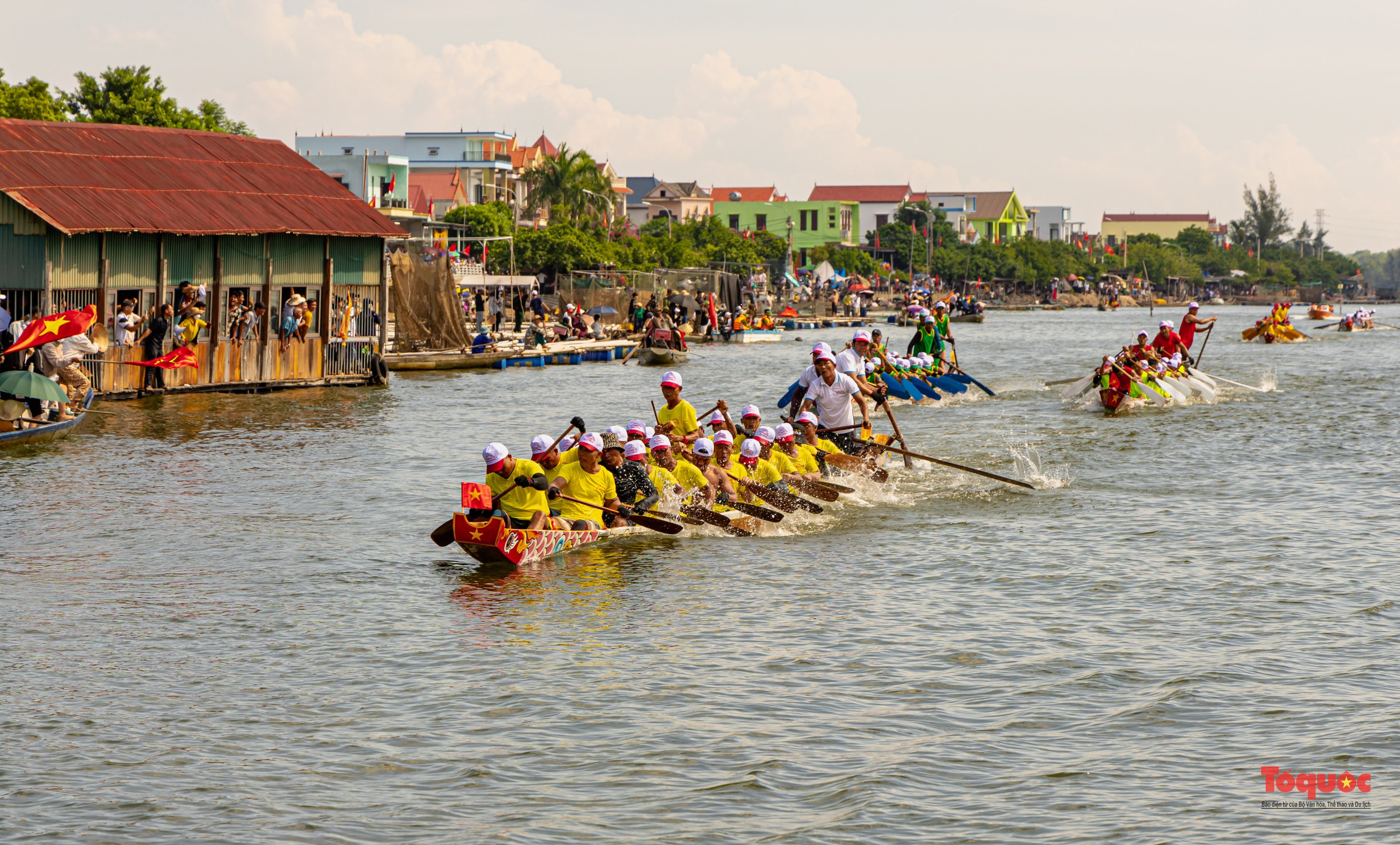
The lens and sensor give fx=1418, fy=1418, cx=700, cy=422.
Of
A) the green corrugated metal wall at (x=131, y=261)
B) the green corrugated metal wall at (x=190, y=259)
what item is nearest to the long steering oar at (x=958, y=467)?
the green corrugated metal wall at (x=131, y=261)

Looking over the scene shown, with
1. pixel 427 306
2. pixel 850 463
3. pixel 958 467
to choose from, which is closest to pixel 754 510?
pixel 850 463

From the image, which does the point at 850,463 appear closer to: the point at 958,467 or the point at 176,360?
the point at 958,467

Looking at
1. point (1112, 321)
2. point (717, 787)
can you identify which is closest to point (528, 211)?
point (1112, 321)

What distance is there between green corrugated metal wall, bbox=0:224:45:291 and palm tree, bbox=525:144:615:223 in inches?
2474

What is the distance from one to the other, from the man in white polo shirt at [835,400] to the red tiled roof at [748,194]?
123026 millimetres

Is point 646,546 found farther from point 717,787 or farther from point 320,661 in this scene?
point 717,787

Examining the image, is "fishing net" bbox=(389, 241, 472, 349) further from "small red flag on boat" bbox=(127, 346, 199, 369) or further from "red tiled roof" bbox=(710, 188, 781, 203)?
"red tiled roof" bbox=(710, 188, 781, 203)

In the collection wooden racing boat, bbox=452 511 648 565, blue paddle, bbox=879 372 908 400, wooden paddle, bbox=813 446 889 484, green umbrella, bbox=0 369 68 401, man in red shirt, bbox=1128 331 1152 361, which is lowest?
wooden racing boat, bbox=452 511 648 565

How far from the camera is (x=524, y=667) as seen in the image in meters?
12.1

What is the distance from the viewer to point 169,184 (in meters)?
33.7

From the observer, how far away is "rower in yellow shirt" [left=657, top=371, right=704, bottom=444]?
62.4 ft

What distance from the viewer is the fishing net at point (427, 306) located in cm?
4556

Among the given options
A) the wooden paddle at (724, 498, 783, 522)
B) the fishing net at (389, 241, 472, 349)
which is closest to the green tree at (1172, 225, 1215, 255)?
the fishing net at (389, 241, 472, 349)

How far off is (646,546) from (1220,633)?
6.68 metres
